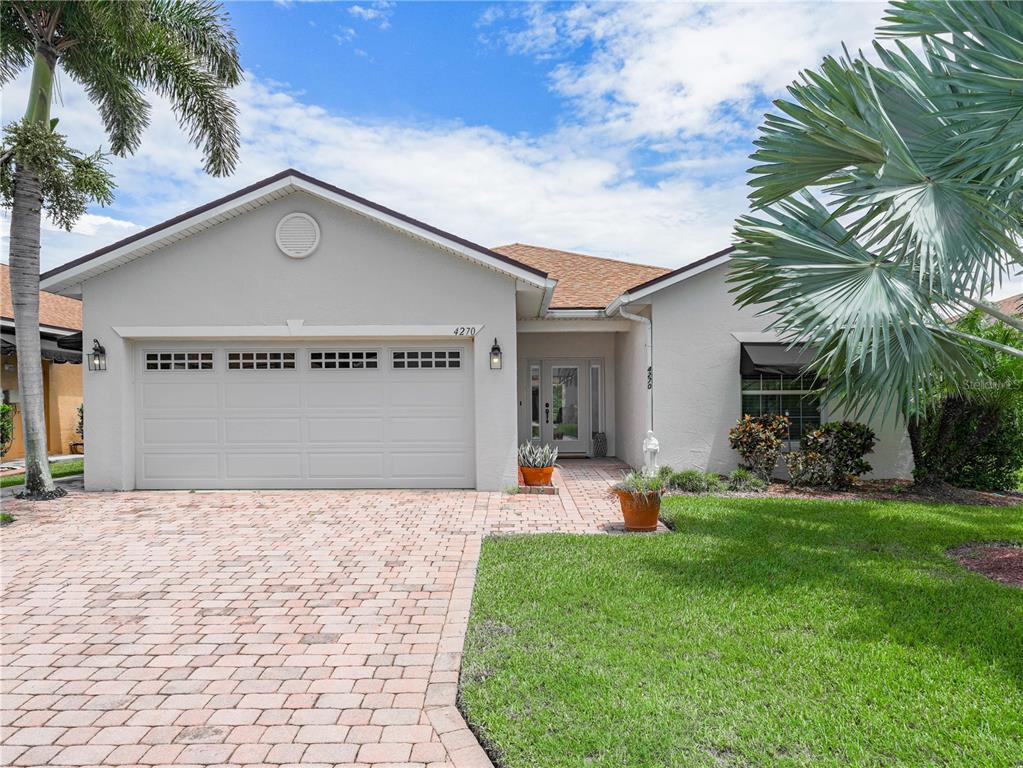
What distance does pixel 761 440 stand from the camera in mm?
12664

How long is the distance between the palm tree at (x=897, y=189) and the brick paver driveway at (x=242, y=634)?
173 inches

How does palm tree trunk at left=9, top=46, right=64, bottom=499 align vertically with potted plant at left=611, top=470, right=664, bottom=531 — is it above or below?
above

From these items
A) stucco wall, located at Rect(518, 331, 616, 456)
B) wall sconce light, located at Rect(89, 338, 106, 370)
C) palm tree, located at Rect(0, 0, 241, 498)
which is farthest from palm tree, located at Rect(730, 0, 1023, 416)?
wall sconce light, located at Rect(89, 338, 106, 370)

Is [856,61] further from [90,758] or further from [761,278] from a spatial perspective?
[90,758]

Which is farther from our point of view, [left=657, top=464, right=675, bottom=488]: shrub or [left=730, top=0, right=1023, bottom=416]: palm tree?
[left=657, top=464, right=675, bottom=488]: shrub

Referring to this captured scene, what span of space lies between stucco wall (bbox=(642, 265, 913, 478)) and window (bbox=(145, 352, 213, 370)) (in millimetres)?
9080

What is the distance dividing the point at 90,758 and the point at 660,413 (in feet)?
37.0

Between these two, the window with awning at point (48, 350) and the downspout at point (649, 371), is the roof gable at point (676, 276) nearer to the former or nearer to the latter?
the downspout at point (649, 371)

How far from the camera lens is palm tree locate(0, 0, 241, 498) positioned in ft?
35.8

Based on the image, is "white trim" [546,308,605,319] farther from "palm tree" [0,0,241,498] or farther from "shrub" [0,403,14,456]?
"shrub" [0,403,14,456]

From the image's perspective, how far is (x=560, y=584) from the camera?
646 cm

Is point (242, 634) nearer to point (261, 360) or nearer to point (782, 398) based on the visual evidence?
point (261, 360)

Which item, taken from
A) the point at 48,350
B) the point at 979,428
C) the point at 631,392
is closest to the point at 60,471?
the point at 48,350

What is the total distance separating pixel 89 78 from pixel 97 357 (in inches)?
212
